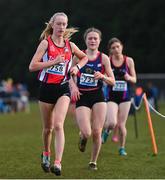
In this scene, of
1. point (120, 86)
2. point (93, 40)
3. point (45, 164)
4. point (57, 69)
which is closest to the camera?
point (57, 69)

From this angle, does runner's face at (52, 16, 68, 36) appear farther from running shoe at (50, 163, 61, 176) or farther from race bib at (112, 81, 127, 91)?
race bib at (112, 81, 127, 91)

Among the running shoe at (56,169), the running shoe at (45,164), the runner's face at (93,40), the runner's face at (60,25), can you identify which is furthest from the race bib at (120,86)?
the running shoe at (56,169)

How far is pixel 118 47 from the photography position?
38.4 feet

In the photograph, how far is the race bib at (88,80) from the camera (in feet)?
31.6

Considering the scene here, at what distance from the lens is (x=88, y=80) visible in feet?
31.7

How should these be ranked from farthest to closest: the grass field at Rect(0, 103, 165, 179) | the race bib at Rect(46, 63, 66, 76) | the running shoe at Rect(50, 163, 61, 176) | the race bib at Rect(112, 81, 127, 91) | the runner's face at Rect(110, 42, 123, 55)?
the race bib at Rect(112, 81, 127, 91) → the runner's face at Rect(110, 42, 123, 55) → the grass field at Rect(0, 103, 165, 179) → the race bib at Rect(46, 63, 66, 76) → the running shoe at Rect(50, 163, 61, 176)

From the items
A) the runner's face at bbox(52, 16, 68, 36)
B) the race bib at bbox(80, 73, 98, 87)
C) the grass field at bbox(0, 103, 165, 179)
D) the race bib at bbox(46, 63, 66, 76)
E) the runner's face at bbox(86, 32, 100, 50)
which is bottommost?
the grass field at bbox(0, 103, 165, 179)

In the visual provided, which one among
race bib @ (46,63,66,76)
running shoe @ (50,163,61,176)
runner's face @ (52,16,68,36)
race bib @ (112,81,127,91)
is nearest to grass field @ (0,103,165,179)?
running shoe @ (50,163,61,176)

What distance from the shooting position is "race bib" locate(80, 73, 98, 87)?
9.62 metres

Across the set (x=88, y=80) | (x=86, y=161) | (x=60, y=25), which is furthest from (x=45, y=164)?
(x=60, y=25)

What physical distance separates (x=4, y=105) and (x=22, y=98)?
1.49m

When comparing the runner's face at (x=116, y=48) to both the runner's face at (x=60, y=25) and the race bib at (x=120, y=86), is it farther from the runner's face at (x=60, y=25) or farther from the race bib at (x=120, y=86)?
the runner's face at (x=60, y=25)

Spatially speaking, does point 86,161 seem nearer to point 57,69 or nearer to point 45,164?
point 45,164

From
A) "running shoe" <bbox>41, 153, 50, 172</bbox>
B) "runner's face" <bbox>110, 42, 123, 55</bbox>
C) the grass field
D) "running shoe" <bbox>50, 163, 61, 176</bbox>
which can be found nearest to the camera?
"running shoe" <bbox>50, 163, 61, 176</bbox>
